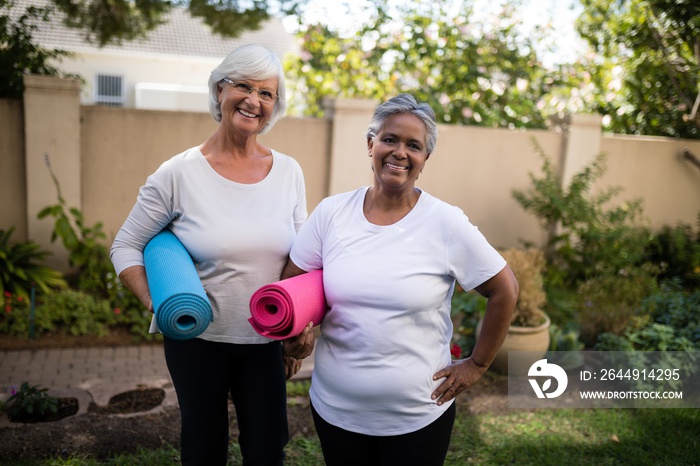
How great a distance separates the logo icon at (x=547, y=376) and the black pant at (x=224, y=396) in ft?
9.32

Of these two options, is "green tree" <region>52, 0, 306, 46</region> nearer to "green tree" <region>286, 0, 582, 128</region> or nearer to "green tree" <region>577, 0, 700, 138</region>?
"green tree" <region>286, 0, 582, 128</region>

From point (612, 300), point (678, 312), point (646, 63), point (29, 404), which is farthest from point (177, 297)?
point (646, 63)

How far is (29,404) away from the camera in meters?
3.87

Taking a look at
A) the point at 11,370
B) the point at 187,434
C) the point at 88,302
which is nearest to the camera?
the point at 187,434

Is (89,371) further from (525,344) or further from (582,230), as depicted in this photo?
(582,230)

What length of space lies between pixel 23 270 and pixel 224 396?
4.39 metres

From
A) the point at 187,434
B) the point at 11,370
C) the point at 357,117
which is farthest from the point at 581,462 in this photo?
the point at 357,117

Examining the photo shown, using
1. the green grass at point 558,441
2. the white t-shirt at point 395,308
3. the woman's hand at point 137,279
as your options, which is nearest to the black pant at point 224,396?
the woman's hand at point 137,279

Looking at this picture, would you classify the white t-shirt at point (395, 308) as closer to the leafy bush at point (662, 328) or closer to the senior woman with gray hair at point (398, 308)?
the senior woman with gray hair at point (398, 308)

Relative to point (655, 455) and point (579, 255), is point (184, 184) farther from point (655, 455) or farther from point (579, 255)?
point (579, 255)

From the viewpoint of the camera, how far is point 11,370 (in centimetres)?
473

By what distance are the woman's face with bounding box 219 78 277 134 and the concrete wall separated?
470cm

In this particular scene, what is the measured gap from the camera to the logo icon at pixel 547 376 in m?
4.65

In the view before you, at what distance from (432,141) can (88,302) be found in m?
4.59
